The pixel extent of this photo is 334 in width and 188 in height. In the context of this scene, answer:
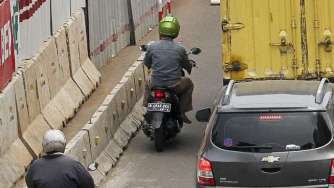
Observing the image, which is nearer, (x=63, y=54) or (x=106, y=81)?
(x=63, y=54)

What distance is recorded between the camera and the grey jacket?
58.6ft

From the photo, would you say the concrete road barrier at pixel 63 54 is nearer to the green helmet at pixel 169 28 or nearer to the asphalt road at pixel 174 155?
the asphalt road at pixel 174 155

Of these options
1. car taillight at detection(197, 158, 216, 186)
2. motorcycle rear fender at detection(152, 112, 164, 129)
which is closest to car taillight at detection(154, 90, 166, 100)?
motorcycle rear fender at detection(152, 112, 164, 129)

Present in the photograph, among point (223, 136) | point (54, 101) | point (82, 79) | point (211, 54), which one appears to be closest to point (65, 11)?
point (82, 79)

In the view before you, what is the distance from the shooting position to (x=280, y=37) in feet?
56.7

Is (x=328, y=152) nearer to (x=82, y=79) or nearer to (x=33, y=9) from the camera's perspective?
(x=33, y=9)

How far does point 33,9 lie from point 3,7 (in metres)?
2.43

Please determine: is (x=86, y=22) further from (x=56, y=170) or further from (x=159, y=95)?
(x=56, y=170)

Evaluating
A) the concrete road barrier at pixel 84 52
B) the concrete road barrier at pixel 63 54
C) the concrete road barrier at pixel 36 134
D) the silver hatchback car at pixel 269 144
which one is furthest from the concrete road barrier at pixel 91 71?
the silver hatchback car at pixel 269 144

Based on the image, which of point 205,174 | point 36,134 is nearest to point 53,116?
point 36,134

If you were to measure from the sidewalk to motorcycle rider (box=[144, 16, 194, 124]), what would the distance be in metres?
1.61

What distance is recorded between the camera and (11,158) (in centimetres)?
1554

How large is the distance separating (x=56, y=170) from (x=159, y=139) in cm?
698

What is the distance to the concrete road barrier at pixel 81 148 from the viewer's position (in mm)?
15257
